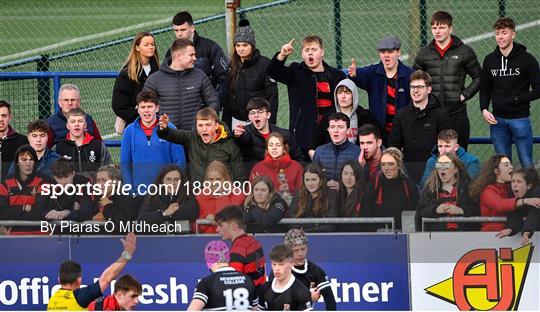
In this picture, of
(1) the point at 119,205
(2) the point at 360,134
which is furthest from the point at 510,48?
(1) the point at 119,205

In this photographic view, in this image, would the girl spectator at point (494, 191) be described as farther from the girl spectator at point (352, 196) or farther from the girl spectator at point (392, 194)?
the girl spectator at point (352, 196)

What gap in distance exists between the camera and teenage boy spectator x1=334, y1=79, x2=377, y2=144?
1310 cm

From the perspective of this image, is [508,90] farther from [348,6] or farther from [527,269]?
[348,6]

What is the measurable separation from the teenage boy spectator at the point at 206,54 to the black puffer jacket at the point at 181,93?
489 mm

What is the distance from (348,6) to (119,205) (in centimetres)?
677

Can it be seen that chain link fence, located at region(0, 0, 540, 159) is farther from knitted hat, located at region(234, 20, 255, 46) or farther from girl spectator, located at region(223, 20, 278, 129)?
knitted hat, located at region(234, 20, 255, 46)

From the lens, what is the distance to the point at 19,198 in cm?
1266

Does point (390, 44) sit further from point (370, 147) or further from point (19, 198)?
point (19, 198)

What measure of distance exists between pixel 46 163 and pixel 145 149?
84 centimetres

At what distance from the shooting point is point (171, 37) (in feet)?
57.4

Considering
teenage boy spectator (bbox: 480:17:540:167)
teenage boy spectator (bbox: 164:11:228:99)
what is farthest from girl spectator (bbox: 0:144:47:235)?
teenage boy spectator (bbox: 480:17:540:167)

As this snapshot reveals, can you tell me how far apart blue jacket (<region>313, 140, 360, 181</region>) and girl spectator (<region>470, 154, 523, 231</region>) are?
107cm

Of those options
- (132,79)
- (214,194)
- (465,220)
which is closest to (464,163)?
(465,220)

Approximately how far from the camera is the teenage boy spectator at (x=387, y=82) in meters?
13.5
